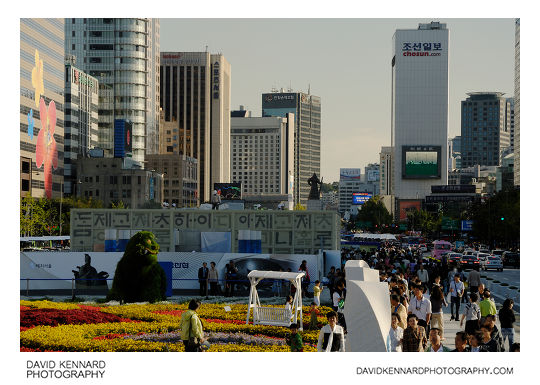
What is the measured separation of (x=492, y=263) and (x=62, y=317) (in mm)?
47898

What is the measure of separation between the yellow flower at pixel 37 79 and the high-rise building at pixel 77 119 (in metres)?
27.3

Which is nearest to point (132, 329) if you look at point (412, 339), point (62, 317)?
point (62, 317)

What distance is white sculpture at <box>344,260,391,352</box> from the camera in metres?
16.3

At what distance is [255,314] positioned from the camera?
2644cm

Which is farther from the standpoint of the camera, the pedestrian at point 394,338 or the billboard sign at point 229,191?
the billboard sign at point 229,191

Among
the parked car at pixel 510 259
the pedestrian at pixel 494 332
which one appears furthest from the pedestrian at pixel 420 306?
the parked car at pixel 510 259

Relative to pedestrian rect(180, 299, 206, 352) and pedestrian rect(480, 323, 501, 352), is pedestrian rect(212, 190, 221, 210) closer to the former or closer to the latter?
pedestrian rect(180, 299, 206, 352)

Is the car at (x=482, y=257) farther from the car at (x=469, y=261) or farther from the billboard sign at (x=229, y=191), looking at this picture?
the billboard sign at (x=229, y=191)

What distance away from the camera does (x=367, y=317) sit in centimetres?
1641

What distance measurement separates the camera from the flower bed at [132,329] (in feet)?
68.1

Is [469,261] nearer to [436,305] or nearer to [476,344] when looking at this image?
[436,305]

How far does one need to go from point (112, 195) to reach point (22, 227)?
62.1m

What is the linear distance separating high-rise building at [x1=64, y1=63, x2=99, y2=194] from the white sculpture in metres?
145
